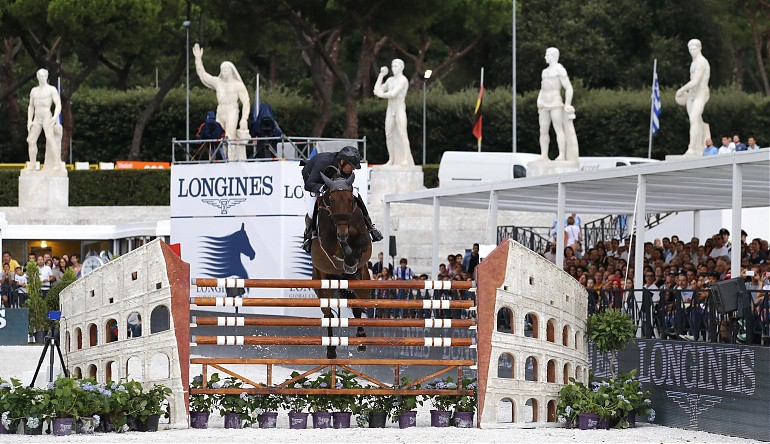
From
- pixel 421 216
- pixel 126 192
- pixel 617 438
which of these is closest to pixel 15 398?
pixel 617 438

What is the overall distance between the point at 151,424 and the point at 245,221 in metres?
11.0

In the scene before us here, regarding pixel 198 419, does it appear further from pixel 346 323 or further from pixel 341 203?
pixel 341 203

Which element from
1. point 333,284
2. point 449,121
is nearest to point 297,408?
point 333,284

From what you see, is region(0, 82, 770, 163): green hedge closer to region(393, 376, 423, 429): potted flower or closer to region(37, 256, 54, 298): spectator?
region(37, 256, 54, 298): spectator

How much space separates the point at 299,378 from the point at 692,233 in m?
16.3

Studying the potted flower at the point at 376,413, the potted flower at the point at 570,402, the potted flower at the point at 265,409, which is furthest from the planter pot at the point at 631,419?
the potted flower at the point at 265,409

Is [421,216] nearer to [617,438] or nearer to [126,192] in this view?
[126,192]

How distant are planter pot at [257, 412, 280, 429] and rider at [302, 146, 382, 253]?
1624mm

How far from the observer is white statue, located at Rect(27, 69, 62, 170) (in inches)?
1623

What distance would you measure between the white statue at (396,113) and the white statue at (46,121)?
8075 mm

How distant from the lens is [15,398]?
14203 mm

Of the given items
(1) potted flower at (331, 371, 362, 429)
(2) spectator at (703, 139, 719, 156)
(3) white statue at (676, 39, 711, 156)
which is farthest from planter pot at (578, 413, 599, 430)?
(3) white statue at (676, 39, 711, 156)

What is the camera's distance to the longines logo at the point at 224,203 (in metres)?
25.5

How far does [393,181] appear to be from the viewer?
38125 mm
